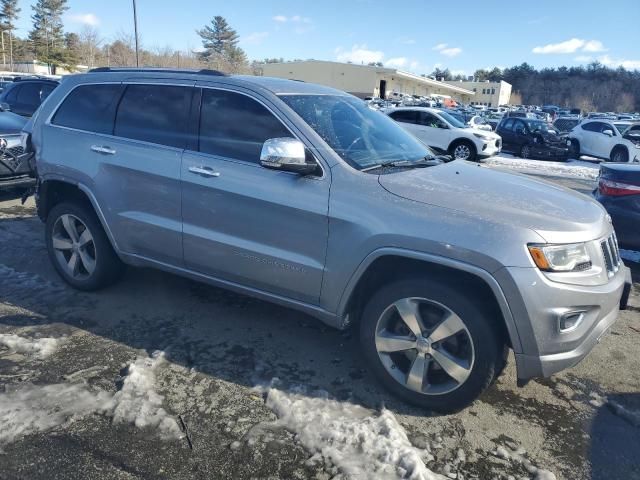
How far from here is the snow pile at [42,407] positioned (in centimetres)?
267

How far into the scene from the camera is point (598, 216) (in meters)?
3.01

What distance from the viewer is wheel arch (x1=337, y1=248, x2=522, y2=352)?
8.65 ft

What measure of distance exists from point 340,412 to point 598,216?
192 centimetres

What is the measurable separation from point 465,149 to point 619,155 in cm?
599

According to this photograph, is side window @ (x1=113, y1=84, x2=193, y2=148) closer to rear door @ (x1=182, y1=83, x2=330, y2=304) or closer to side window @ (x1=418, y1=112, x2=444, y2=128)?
rear door @ (x1=182, y1=83, x2=330, y2=304)

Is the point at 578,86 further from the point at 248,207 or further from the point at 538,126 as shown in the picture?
the point at 248,207

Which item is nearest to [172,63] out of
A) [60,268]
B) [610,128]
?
[610,128]

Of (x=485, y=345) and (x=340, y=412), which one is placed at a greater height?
(x=485, y=345)

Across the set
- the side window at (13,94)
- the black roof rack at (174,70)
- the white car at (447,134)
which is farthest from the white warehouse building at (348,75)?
the black roof rack at (174,70)

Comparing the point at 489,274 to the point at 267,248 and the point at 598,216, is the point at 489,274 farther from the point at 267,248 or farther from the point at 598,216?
the point at 267,248

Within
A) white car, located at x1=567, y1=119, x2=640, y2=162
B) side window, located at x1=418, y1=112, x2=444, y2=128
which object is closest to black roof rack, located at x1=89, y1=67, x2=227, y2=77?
side window, located at x1=418, y1=112, x2=444, y2=128

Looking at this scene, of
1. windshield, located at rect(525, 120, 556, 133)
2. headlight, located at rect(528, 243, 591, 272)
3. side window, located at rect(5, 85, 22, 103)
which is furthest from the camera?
windshield, located at rect(525, 120, 556, 133)

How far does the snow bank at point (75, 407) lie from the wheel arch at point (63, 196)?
1.38 m

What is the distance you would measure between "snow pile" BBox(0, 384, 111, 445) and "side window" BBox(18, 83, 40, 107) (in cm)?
1156
